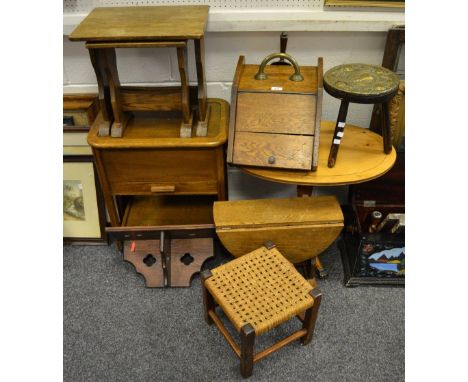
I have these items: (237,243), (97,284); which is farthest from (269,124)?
(97,284)

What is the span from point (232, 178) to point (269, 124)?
2.74 feet

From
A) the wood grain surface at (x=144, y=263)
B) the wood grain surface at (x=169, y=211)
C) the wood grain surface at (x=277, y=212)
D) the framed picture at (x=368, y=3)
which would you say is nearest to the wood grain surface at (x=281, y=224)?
the wood grain surface at (x=277, y=212)

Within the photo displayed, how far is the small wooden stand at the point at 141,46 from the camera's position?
1813mm

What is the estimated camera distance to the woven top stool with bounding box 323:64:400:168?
1790mm

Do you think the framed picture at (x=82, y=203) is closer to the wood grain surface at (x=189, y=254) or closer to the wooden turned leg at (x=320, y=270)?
the wood grain surface at (x=189, y=254)

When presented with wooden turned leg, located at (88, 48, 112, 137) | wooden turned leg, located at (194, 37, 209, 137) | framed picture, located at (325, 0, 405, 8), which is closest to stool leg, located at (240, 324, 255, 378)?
wooden turned leg, located at (194, 37, 209, 137)

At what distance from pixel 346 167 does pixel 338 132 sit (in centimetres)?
18

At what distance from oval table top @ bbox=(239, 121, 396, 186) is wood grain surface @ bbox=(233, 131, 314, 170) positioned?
0.05m

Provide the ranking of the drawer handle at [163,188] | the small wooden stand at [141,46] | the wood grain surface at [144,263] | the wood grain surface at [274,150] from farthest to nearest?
the wood grain surface at [144,263]
the drawer handle at [163,188]
the wood grain surface at [274,150]
the small wooden stand at [141,46]

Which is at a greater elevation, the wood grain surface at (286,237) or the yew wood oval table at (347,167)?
the yew wood oval table at (347,167)

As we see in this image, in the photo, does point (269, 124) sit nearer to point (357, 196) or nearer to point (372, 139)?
point (372, 139)

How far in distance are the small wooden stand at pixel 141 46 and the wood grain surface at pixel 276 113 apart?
226 millimetres

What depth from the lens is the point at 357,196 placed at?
2424 millimetres

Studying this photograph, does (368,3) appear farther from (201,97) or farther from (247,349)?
Result: (247,349)
